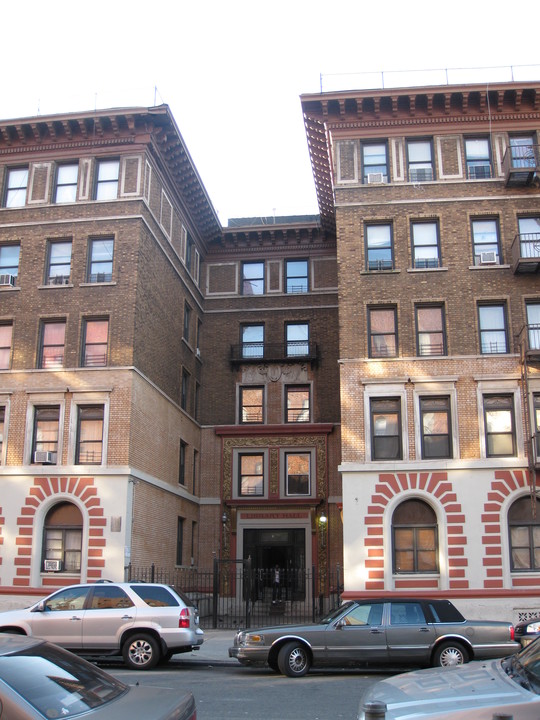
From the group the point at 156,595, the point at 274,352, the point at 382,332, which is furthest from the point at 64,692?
the point at 274,352

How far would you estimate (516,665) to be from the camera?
7.07 meters

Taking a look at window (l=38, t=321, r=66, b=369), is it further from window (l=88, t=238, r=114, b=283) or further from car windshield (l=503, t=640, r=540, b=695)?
car windshield (l=503, t=640, r=540, b=695)

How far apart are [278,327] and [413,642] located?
23.0m

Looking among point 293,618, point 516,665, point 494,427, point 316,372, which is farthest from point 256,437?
point 516,665

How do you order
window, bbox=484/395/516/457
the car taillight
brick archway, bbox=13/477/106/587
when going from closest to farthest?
the car taillight
brick archway, bbox=13/477/106/587
window, bbox=484/395/516/457

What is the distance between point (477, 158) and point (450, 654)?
62.4 feet

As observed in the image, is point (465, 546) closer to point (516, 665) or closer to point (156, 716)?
point (516, 665)

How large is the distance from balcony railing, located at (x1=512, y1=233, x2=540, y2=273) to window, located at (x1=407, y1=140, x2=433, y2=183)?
13.1ft

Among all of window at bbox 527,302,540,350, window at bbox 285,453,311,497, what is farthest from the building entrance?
window at bbox 527,302,540,350

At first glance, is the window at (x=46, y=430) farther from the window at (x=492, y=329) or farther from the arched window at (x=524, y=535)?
the arched window at (x=524, y=535)

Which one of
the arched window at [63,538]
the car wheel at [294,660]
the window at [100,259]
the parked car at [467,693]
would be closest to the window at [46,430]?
the arched window at [63,538]

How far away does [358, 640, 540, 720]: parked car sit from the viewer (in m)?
5.95

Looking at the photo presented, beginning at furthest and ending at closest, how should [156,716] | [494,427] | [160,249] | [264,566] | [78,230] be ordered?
[264,566] → [160,249] → [78,230] → [494,427] → [156,716]

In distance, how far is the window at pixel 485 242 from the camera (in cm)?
2706
